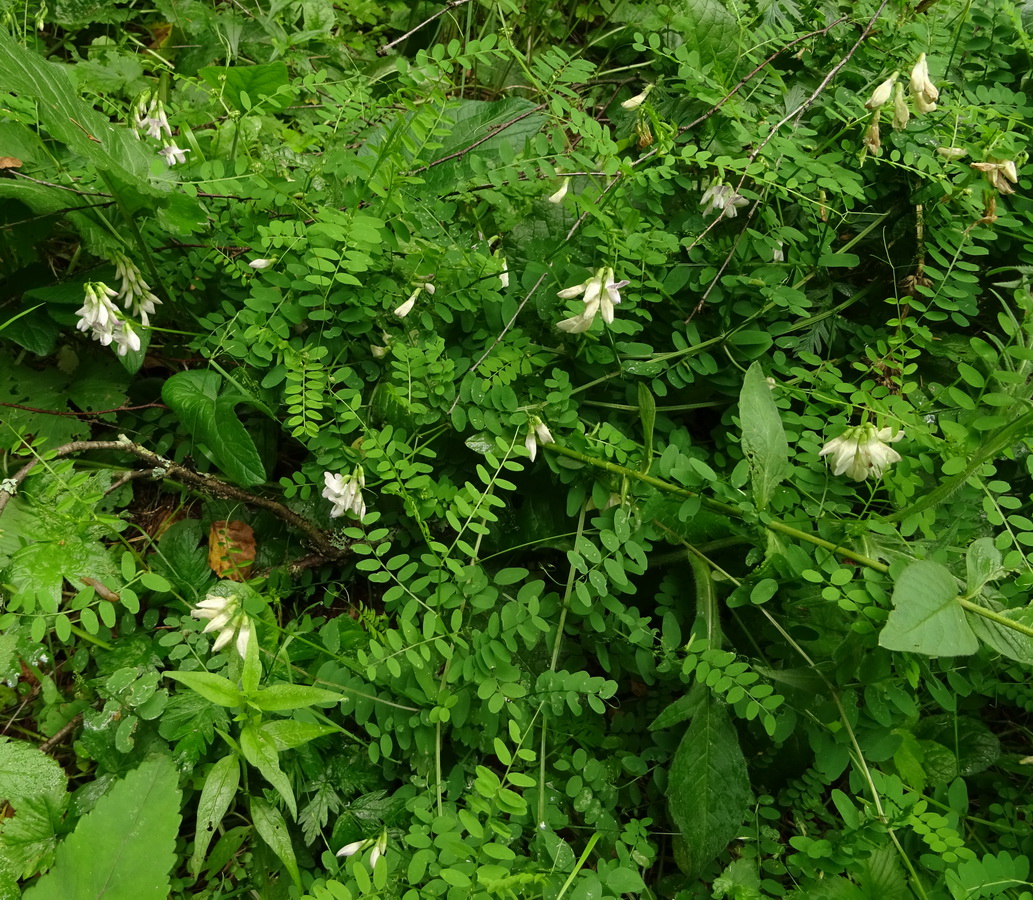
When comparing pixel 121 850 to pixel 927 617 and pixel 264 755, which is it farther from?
pixel 927 617

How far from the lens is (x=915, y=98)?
1.72m

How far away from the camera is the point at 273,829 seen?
4.78 ft

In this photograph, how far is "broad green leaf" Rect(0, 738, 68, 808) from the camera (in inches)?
59.1

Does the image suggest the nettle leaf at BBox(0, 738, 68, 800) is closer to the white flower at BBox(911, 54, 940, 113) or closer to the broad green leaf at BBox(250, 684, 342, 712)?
the broad green leaf at BBox(250, 684, 342, 712)

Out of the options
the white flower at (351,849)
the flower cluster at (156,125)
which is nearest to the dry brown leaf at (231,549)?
the white flower at (351,849)

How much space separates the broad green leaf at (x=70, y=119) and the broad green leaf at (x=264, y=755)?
3.77ft

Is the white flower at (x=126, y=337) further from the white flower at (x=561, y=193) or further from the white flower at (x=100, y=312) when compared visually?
the white flower at (x=561, y=193)

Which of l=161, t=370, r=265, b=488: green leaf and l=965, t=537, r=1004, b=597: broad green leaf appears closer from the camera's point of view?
l=965, t=537, r=1004, b=597: broad green leaf

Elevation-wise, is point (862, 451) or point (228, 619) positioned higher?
point (862, 451)

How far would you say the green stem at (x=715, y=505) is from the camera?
1461 mm

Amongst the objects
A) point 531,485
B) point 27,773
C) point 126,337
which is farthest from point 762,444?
point 27,773

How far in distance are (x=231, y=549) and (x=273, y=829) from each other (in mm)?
632

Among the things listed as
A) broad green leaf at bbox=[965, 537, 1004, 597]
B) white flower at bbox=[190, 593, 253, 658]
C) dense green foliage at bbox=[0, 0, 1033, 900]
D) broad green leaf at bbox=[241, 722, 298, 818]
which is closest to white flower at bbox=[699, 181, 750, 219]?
dense green foliage at bbox=[0, 0, 1033, 900]

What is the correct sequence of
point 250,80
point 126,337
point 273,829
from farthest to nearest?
point 250,80 < point 126,337 < point 273,829
